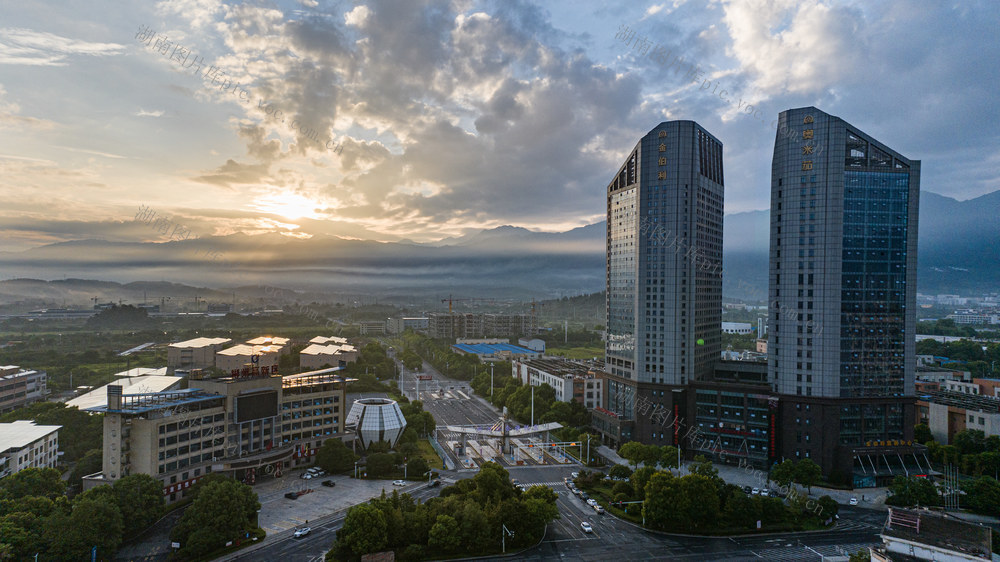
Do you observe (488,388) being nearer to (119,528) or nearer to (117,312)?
(119,528)

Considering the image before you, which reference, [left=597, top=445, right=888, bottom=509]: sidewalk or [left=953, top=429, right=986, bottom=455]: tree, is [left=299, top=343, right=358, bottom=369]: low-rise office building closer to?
[left=597, top=445, right=888, bottom=509]: sidewalk

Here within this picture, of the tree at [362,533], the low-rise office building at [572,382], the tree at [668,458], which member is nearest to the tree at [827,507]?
the tree at [668,458]

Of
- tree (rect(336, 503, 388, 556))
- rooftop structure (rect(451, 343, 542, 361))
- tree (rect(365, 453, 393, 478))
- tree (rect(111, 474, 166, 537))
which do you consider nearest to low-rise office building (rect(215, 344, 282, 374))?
rooftop structure (rect(451, 343, 542, 361))

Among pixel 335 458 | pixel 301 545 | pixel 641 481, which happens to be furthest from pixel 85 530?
pixel 641 481

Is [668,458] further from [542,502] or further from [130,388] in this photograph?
[130,388]

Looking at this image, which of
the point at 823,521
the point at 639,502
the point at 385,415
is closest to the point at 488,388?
the point at 385,415

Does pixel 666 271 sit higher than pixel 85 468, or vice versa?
pixel 666 271

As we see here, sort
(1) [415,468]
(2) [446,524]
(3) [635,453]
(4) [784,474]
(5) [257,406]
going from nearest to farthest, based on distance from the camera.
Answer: (2) [446,524]
(4) [784,474]
(5) [257,406]
(1) [415,468]
(3) [635,453]
